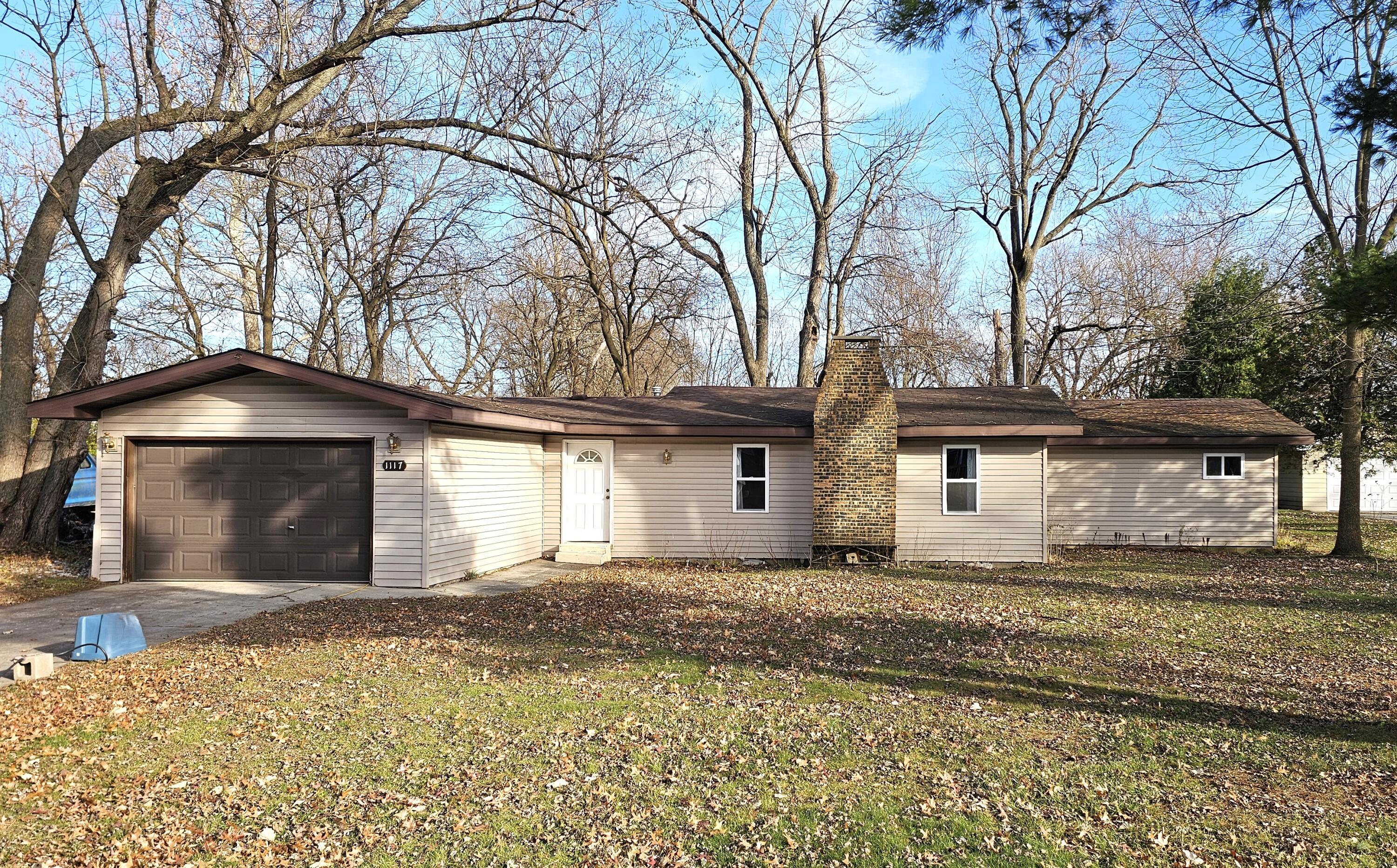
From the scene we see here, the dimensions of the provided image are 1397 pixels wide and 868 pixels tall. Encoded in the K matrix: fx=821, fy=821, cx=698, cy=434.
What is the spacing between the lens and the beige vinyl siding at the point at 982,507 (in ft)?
48.0

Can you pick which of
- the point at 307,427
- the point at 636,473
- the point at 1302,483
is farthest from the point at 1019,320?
the point at 307,427

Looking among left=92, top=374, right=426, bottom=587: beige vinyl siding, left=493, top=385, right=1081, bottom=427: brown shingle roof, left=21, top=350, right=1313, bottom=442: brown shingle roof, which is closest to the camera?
left=21, top=350, right=1313, bottom=442: brown shingle roof

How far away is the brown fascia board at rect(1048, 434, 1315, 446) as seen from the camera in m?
16.7

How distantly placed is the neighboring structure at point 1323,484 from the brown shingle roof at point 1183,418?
901 cm

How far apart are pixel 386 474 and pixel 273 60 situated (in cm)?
717

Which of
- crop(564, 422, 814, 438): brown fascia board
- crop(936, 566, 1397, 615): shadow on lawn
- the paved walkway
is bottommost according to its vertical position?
crop(936, 566, 1397, 615): shadow on lawn

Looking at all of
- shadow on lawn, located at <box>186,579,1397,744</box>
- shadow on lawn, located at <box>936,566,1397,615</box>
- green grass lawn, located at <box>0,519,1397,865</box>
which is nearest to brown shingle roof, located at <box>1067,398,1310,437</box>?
shadow on lawn, located at <box>936,566,1397,615</box>

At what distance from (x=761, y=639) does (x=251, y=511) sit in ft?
25.1

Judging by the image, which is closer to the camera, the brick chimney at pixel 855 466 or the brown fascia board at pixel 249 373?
the brown fascia board at pixel 249 373

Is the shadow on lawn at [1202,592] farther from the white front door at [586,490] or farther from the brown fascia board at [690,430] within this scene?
the white front door at [586,490]

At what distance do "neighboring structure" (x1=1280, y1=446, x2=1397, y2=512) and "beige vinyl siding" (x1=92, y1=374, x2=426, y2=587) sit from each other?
26734mm

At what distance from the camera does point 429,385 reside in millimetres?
33688

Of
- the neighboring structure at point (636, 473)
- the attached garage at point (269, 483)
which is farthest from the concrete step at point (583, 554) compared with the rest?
the attached garage at point (269, 483)

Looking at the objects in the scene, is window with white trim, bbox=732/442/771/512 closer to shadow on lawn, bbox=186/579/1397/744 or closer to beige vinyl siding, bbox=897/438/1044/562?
beige vinyl siding, bbox=897/438/1044/562
